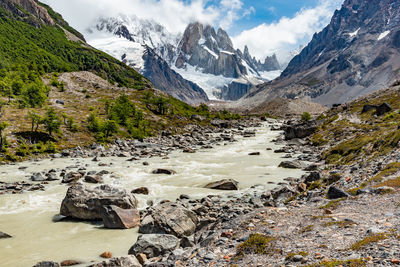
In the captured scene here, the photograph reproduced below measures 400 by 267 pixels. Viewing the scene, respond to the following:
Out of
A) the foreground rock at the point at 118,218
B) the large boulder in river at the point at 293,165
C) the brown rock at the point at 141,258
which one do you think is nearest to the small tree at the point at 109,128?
the large boulder in river at the point at 293,165

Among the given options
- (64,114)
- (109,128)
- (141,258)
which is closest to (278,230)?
(141,258)

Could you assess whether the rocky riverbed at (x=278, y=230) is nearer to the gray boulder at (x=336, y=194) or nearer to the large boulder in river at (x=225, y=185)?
the gray boulder at (x=336, y=194)

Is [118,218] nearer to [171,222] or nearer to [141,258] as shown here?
[171,222]

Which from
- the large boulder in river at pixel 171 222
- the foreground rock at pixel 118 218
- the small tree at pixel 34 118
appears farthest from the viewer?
the small tree at pixel 34 118

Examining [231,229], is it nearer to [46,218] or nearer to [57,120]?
[46,218]

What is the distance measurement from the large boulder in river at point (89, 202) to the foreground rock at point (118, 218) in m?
1.11

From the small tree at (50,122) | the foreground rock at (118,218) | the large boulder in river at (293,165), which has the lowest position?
the large boulder in river at (293,165)

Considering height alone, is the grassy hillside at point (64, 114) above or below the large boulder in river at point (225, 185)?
above

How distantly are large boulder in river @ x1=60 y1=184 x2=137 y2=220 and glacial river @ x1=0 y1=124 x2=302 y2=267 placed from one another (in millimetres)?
757

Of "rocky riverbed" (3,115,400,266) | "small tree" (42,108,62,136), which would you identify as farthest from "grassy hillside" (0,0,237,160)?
"rocky riverbed" (3,115,400,266)

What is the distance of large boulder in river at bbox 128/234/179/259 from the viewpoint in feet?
A: 38.6

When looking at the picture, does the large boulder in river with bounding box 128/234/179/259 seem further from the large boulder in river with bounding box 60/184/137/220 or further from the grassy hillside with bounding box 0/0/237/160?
the grassy hillside with bounding box 0/0/237/160

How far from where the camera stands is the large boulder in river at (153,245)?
11.8m

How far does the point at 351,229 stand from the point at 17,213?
21480 millimetres
